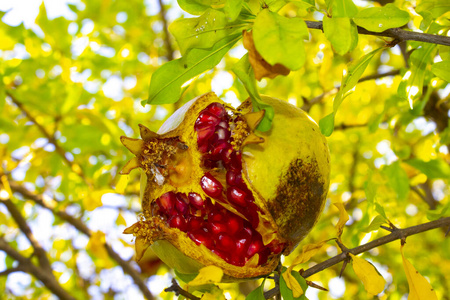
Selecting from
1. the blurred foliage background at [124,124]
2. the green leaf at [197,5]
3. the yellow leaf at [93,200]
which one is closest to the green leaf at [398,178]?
the blurred foliage background at [124,124]

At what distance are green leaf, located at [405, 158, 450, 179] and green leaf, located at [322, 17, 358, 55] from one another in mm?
808

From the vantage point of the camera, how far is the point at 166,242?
0.88 meters

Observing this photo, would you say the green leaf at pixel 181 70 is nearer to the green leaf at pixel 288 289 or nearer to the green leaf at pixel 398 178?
the green leaf at pixel 288 289

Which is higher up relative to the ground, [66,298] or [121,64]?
[121,64]

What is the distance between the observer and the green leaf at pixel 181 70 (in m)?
0.72

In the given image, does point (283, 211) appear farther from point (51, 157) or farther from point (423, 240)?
point (423, 240)

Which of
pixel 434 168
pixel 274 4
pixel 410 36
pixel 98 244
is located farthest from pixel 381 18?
pixel 98 244

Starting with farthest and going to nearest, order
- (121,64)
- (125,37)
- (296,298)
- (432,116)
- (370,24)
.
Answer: (125,37)
(121,64)
(432,116)
(296,298)
(370,24)

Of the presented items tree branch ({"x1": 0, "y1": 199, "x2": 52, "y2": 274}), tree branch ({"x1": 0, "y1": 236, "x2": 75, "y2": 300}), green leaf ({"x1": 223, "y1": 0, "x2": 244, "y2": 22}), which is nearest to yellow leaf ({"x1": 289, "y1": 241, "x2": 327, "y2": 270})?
green leaf ({"x1": 223, "y1": 0, "x2": 244, "y2": 22})

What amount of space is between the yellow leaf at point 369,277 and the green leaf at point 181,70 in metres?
0.43

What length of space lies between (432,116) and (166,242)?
103cm

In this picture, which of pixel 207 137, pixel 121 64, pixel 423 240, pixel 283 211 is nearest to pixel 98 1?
pixel 121 64

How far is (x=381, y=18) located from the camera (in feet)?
2.07

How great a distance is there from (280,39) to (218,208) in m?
0.48
